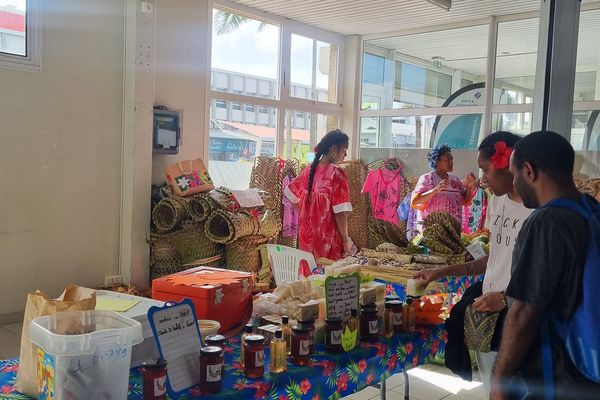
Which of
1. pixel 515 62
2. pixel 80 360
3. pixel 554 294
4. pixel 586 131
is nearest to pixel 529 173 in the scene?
pixel 554 294

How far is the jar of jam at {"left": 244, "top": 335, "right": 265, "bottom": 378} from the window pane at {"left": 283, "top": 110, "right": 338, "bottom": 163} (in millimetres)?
5653

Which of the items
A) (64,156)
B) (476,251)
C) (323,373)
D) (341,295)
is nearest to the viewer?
(323,373)

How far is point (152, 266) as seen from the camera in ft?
17.6

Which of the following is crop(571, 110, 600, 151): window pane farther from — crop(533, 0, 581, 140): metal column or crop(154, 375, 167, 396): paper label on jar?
crop(154, 375, 167, 396): paper label on jar

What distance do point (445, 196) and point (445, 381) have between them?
1.72m

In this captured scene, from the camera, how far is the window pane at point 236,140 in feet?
20.9

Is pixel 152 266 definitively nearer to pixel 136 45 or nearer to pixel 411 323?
pixel 136 45

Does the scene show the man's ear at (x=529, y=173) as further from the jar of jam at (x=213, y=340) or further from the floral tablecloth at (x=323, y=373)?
the jar of jam at (x=213, y=340)

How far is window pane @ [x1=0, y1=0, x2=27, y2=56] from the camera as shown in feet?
14.7

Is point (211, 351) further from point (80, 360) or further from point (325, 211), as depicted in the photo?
point (325, 211)

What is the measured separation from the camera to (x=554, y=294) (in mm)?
1577

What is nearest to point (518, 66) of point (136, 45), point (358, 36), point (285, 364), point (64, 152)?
point (358, 36)

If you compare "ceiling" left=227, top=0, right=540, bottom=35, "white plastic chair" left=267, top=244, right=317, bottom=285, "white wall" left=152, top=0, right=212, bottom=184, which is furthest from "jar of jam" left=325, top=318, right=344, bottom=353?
"ceiling" left=227, top=0, right=540, bottom=35

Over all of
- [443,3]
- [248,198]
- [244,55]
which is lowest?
[248,198]
